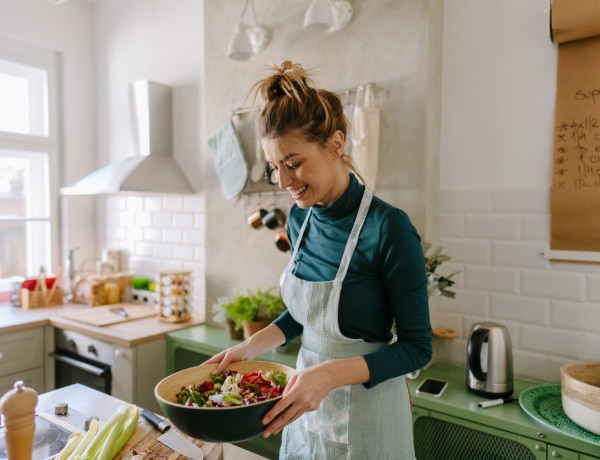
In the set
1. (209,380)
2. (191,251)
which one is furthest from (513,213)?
(191,251)

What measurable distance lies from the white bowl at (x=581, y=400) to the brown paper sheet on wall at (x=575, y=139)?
1.75ft

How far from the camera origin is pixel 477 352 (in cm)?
171

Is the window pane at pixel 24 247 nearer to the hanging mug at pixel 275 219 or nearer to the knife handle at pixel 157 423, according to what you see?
the hanging mug at pixel 275 219

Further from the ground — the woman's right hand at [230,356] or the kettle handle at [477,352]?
the woman's right hand at [230,356]

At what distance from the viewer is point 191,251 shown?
3186 mm

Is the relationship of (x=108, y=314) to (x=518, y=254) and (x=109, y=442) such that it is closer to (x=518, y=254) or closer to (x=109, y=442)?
(x=109, y=442)

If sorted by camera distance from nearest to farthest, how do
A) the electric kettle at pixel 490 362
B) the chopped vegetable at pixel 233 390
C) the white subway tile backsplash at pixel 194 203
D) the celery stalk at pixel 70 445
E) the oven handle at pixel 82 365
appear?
the chopped vegetable at pixel 233 390 → the celery stalk at pixel 70 445 → the electric kettle at pixel 490 362 → the oven handle at pixel 82 365 → the white subway tile backsplash at pixel 194 203

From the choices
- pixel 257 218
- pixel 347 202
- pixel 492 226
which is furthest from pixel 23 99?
pixel 492 226

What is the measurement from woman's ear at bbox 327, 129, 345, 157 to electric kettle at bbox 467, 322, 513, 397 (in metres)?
0.94

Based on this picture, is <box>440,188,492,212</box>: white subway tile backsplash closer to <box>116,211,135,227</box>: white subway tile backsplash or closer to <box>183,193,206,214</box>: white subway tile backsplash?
<box>183,193,206,214</box>: white subway tile backsplash

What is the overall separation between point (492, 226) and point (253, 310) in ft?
3.87

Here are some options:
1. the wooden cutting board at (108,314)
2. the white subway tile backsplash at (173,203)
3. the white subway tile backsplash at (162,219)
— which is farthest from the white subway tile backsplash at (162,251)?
the wooden cutting board at (108,314)

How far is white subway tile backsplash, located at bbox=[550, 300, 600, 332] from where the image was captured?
68.9 inches

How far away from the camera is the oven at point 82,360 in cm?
256
